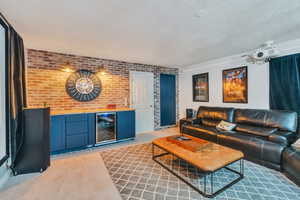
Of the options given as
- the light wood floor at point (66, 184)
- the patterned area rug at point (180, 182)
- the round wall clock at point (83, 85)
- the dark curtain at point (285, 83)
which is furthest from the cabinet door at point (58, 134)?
the dark curtain at point (285, 83)

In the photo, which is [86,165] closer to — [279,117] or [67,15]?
[67,15]

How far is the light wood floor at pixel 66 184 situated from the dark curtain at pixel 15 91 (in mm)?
523

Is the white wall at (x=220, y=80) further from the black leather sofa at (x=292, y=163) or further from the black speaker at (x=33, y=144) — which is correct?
the black speaker at (x=33, y=144)

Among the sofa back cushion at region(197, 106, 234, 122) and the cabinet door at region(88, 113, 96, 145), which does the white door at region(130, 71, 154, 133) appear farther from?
the sofa back cushion at region(197, 106, 234, 122)

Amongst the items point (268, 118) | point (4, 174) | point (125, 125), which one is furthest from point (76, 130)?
point (268, 118)

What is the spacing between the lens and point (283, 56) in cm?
306

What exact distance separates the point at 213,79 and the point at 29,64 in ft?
16.2

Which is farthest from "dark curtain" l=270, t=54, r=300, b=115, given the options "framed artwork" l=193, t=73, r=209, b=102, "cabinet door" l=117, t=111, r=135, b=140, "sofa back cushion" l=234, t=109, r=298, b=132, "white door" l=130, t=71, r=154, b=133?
"cabinet door" l=117, t=111, r=135, b=140

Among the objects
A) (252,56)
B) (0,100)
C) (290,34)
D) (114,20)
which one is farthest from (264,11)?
(0,100)

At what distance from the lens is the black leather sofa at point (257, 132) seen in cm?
239

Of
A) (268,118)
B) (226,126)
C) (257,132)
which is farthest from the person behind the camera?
(226,126)

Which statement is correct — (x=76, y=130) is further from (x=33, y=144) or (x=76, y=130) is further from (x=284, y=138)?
(x=284, y=138)

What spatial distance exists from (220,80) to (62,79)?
14.5 feet

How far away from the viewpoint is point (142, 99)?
4.78 meters
